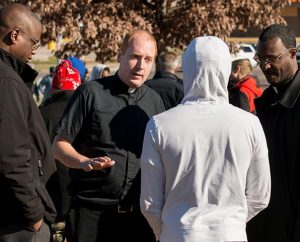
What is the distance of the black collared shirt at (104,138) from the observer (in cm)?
466

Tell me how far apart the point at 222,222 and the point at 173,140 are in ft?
1.44

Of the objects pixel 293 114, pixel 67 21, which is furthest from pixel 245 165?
pixel 67 21

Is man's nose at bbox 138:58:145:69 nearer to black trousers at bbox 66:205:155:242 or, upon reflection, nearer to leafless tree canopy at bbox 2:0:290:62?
black trousers at bbox 66:205:155:242

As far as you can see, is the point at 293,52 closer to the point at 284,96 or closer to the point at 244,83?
the point at 284,96

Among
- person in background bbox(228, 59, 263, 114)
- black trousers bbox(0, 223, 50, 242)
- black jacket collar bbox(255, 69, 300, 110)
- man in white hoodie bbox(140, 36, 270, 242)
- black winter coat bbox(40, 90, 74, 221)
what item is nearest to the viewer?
man in white hoodie bbox(140, 36, 270, 242)

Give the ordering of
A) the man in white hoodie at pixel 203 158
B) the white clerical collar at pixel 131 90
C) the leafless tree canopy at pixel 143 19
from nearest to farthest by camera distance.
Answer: the man in white hoodie at pixel 203 158 → the white clerical collar at pixel 131 90 → the leafless tree canopy at pixel 143 19

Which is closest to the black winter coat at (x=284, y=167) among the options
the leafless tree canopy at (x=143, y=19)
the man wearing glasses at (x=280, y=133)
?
the man wearing glasses at (x=280, y=133)

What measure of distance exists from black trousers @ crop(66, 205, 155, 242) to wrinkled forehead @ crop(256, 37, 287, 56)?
126cm

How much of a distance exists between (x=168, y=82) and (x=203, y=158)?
4.84m

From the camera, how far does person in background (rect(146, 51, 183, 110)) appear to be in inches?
307

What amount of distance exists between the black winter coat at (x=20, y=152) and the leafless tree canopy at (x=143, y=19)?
6.99 meters

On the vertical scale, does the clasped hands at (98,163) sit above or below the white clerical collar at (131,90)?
below

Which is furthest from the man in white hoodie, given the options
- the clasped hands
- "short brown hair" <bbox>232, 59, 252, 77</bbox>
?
"short brown hair" <bbox>232, 59, 252, 77</bbox>

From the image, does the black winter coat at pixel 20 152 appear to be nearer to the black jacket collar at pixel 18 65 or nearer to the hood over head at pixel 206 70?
the black jacket collar at pixel 18 65
